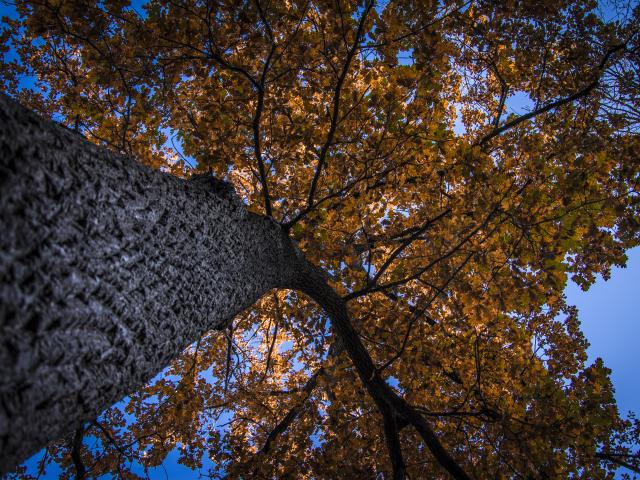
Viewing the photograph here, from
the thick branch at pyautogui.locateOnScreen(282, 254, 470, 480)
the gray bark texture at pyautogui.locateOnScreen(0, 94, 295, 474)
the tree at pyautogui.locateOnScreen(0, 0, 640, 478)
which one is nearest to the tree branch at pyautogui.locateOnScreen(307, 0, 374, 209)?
the tree at pyautogui.locateOnScreen(0, 0, 640, 478)

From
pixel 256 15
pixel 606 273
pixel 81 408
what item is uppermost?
pixel 256 15

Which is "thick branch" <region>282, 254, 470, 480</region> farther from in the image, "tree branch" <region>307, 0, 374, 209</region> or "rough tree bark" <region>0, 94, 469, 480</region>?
"rough tree bark" <region>0, 94, 469, 480</region>

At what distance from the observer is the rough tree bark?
80cm

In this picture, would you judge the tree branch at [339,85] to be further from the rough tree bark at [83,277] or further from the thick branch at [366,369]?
the rough tree bark at [83,277]

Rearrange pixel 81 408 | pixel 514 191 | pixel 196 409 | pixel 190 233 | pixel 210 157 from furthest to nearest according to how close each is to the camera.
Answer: pixel 196 409, pixel 514 191, pixel 210 157, pixel 190 233, pixel 81 408

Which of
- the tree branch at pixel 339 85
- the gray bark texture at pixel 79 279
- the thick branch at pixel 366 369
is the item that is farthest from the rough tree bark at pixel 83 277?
the thick branch at pixel 366 369

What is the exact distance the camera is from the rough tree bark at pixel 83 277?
31.5 inches

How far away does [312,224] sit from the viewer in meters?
3.80

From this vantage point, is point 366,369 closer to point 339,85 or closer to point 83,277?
point 339,85

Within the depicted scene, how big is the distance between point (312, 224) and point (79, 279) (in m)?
2.91

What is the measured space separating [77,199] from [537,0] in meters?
4.70

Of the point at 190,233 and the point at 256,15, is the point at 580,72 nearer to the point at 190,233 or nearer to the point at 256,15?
the point at 256,15

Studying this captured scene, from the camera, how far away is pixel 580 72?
391 centimetres

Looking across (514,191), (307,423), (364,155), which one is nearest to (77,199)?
(364,155)
